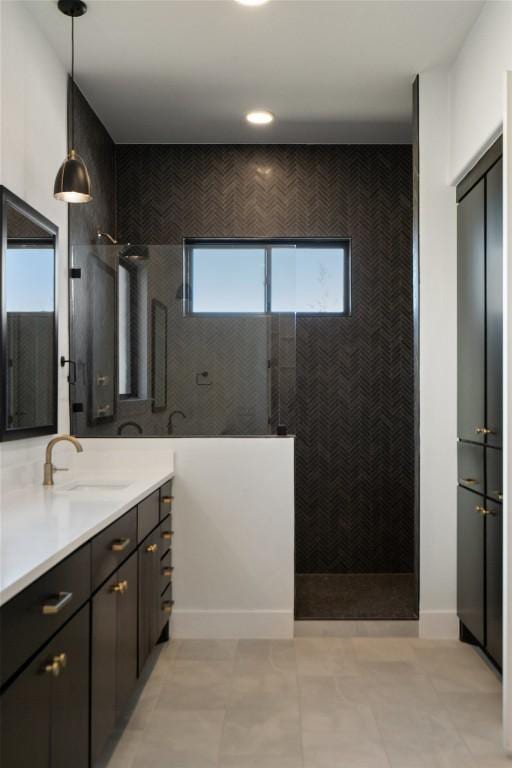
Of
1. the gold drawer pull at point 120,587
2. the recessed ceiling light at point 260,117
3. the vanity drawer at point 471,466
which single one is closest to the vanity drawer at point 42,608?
the gold drawer pull at point 120,587

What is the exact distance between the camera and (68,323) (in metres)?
3.44

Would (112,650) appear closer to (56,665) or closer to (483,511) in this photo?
(56,665)

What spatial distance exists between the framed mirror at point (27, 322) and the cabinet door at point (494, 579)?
6.35ft

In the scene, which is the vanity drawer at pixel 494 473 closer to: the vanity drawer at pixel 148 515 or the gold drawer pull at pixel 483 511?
the gold drawer pull at pixel 483 511

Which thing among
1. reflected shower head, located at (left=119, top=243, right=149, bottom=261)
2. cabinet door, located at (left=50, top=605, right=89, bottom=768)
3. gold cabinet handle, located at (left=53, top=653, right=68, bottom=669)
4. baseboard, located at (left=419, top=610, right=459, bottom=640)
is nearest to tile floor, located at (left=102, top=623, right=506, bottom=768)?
baseboard, located at (left=419, top=610, right=459, bottom=640)

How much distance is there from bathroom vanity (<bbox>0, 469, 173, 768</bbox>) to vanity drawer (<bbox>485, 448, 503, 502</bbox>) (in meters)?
1.42

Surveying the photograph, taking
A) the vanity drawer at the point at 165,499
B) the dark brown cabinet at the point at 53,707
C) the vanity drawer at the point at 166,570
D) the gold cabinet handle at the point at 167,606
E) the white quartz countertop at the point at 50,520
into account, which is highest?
the white quartz countertop at the point at 50,520

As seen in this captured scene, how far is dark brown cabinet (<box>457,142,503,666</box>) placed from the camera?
2.84m

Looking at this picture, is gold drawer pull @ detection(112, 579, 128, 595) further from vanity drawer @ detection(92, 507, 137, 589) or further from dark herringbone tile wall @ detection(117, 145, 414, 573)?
dark herringbone tile wall @ detection(117, 145, 414, 573)

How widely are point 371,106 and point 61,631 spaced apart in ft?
10.8

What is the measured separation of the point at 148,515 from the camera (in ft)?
9.50

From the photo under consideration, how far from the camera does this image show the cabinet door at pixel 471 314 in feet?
10.1

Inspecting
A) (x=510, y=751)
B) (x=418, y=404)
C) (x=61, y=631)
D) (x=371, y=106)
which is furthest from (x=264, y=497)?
(x=371, y=106)

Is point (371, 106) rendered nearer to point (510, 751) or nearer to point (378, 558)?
point (378, 558)
